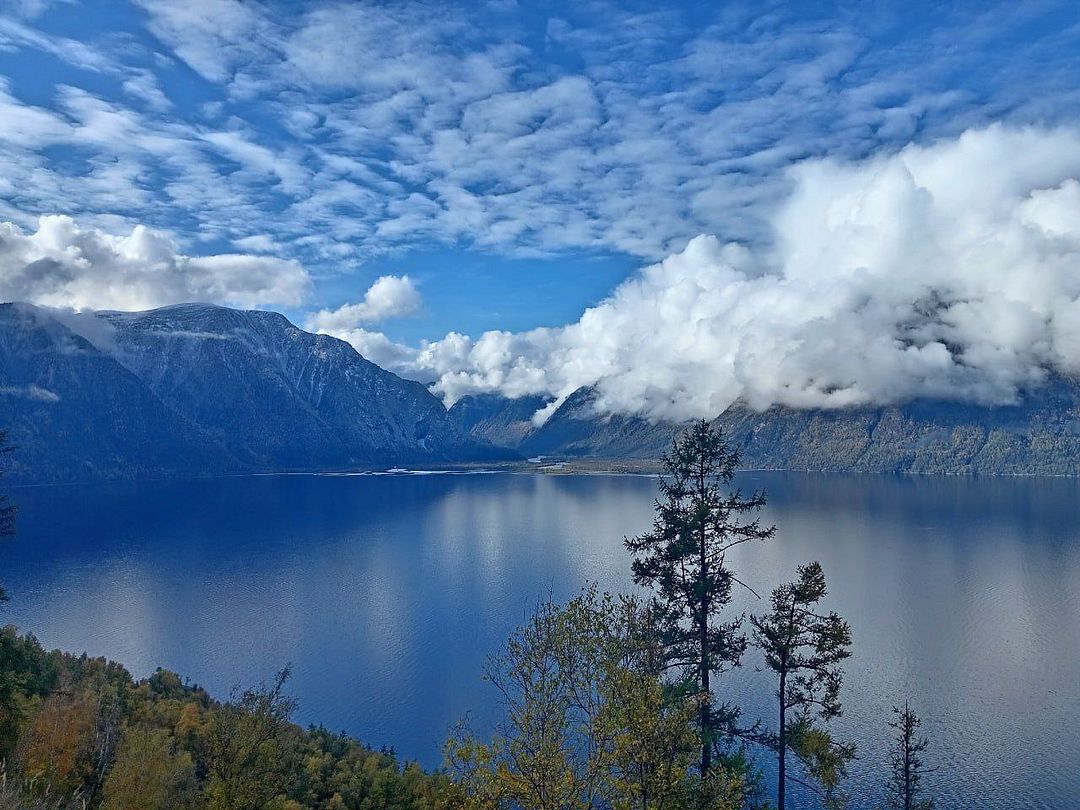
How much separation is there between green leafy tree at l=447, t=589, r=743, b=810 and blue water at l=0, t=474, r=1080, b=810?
129 ft

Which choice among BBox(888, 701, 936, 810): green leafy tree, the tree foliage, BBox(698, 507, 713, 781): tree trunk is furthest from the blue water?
BBox(698, 507, 713, 781): tree trunk

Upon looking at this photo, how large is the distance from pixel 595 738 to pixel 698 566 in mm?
12274

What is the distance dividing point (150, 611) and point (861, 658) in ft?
332

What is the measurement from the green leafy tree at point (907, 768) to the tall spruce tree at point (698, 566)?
15887 mm

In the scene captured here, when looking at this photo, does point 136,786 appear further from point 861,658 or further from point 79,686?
point 861,658

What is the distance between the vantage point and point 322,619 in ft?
340

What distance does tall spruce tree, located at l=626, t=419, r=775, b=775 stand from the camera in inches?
1129

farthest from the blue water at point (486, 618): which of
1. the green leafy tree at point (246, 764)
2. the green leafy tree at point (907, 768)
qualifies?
the green leafy tree at point (246, 764)

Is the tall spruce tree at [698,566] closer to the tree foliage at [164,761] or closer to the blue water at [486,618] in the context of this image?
the tree foliage at [164,761]

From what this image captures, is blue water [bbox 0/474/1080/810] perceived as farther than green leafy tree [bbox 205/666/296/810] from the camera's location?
Yes

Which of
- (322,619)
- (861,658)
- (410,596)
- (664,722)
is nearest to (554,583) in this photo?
(410,596)

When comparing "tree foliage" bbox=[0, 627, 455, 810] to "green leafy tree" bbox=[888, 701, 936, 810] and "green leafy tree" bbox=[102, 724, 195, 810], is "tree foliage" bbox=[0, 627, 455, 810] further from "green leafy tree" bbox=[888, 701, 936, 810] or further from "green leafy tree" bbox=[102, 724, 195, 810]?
"green leafy tree" bbox=[888, 701, 936, 810]

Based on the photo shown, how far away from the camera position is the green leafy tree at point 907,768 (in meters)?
37.9

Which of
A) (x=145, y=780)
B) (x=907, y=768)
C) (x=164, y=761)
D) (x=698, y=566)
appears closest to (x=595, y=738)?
(x=698, y=566)
